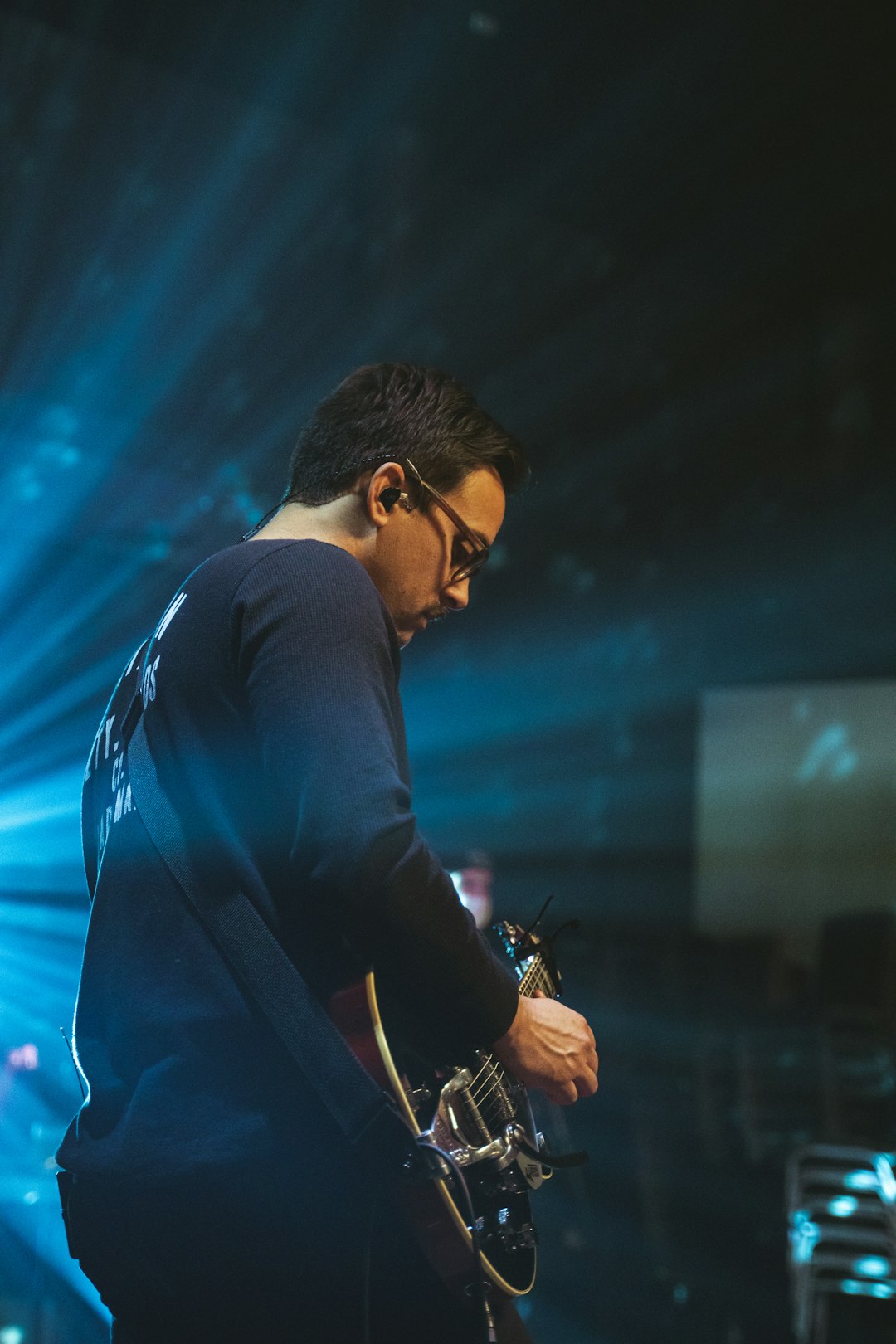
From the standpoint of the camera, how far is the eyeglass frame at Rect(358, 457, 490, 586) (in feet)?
3.97

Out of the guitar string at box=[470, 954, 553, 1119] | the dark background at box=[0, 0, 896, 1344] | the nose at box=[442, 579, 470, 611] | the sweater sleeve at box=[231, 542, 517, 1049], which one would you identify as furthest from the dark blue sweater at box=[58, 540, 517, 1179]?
the dark background at box=[0, 0, 896, 1344]

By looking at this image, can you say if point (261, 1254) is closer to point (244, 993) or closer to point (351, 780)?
point (244, 993)

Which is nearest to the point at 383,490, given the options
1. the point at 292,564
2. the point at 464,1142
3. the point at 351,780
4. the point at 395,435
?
the point at 395,435

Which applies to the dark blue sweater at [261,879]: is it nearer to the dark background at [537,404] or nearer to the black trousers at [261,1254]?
the black trousers at [261,1254]

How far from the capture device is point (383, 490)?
120cm

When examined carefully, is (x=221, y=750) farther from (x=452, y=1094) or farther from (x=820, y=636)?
(x=820, y=636)

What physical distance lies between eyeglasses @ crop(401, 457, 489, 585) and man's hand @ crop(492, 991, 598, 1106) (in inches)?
18.7

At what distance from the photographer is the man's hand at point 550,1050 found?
1078 mm

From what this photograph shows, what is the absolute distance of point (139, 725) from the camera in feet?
3.69

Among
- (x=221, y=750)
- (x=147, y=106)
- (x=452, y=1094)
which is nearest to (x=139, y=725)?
(x=221, y=750)

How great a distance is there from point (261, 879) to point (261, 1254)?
0.32 meters

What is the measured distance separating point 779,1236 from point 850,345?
15.3ft

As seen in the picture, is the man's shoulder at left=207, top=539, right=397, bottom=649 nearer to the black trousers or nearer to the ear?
the ear

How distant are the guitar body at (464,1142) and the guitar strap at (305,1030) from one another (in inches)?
0.9
